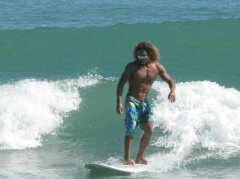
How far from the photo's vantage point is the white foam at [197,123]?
1042 cm

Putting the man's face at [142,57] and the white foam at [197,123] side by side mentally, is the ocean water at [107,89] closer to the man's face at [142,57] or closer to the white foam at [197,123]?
the white foam at [197,123]

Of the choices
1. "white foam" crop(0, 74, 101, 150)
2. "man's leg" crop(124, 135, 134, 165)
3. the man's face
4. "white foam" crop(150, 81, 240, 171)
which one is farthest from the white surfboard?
"white foam" crop(0, 74, 101, 150)

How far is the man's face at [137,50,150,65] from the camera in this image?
9070 millimetres

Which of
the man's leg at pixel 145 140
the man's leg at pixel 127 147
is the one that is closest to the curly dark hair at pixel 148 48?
the man's leg at pixel 145 140

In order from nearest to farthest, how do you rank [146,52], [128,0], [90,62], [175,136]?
[146,52], [175,136], [90,62], [128,0]

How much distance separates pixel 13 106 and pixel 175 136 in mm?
2872

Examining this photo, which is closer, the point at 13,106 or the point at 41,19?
the point at 13,106

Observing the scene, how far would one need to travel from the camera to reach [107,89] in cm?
1395

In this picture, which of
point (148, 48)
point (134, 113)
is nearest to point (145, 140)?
point (134, 113)

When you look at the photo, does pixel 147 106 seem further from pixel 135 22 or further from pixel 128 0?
pixel 128 0

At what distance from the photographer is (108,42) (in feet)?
61.4

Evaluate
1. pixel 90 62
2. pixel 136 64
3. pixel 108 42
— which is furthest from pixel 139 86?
pixel 108 42

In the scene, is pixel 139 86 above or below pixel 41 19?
below

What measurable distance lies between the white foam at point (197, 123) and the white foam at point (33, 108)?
171 centimetres
